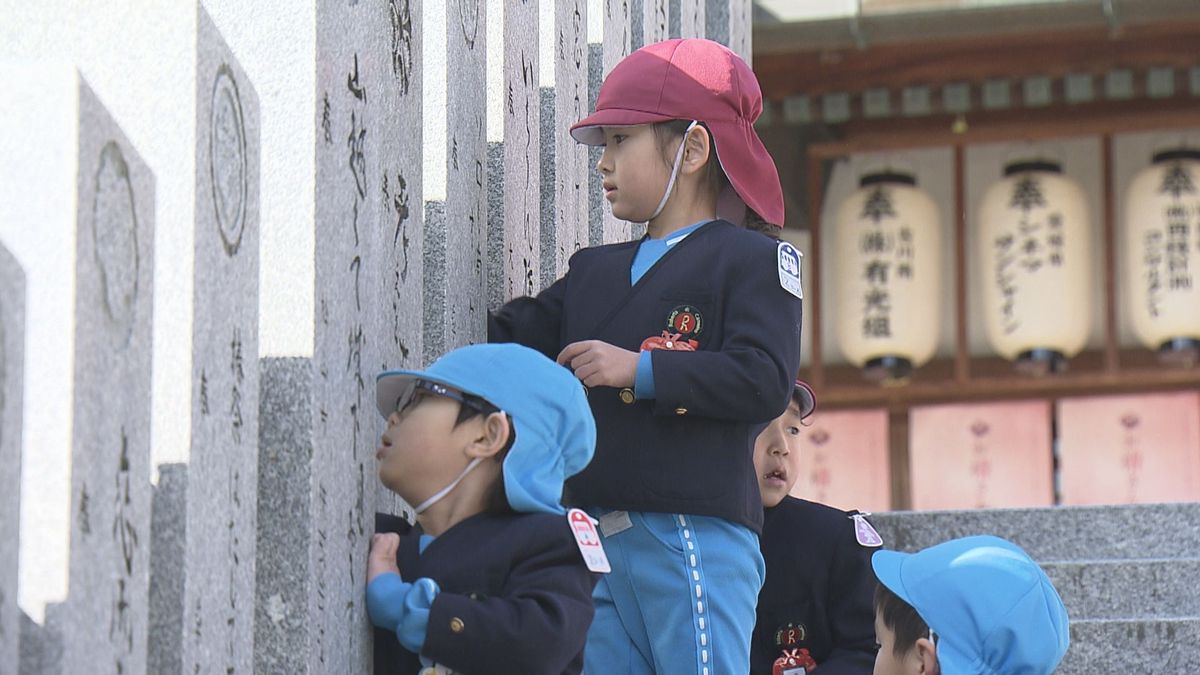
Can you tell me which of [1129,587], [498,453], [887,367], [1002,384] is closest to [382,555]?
[498,453]

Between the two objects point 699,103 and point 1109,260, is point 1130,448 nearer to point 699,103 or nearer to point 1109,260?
point 1109,260

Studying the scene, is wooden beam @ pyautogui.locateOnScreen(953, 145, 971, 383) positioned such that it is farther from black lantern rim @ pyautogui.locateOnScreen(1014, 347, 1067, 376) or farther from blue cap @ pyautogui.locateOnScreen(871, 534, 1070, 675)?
blue cap @ pyautogui.locateOnScreen(871, 534, 1070, 675)

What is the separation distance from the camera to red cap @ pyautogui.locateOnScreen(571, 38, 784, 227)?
325 cm

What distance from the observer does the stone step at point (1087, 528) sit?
5430 millimetres

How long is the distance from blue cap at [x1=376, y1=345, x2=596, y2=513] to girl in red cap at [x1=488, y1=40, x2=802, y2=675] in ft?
0.73

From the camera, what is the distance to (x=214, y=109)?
6.79ft

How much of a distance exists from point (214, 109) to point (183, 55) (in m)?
0.09

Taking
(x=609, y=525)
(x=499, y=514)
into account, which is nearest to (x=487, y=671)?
(x=499, y=514)

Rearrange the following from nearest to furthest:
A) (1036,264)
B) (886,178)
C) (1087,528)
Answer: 1. (1087,528)
2. (1036,264)
3. (886,178)

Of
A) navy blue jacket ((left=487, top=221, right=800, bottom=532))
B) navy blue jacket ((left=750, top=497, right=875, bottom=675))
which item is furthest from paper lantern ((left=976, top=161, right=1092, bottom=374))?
navy blue jacket ((left=487, top=221, right=800, bottom=532))

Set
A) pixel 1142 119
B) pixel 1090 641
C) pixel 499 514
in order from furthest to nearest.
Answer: pixel 1142 119 < pixel 1090 641 < pixel 499 514

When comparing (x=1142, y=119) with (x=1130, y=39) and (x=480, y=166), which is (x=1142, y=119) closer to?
(x=1130, y=39)

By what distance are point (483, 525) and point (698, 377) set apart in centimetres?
51

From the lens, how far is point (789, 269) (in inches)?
122
